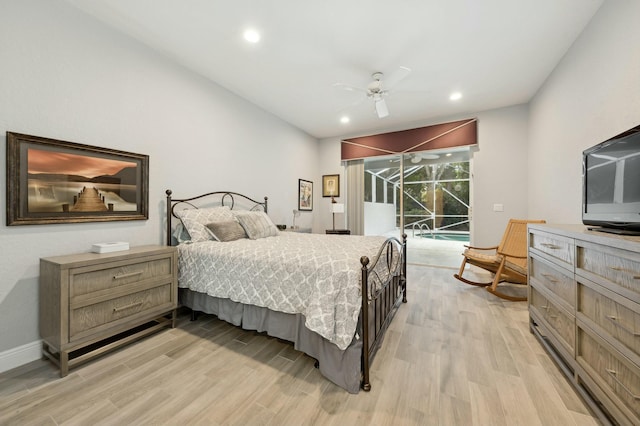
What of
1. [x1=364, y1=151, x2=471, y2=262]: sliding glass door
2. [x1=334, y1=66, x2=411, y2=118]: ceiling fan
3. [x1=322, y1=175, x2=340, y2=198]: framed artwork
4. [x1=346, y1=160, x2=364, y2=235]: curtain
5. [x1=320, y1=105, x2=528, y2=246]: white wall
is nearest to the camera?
[x1=334, y1=66, x2=411, y2=118]: ceiling fan

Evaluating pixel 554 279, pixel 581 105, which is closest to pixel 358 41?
pixel 581 105

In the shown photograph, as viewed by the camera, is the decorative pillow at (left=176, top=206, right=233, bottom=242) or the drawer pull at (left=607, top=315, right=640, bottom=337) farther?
the decorative pillow at (left=176, top=206, right=233, bottom=242)

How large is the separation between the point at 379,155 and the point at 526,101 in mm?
2522

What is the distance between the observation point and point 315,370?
1736 mm

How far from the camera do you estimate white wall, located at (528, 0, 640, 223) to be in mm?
1804

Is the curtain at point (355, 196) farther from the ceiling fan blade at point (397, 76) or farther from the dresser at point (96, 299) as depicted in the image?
the dresser at point (96, 299)

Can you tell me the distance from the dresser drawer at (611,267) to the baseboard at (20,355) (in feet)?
12.3

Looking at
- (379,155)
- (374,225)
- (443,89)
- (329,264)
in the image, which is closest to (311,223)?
(374,225)

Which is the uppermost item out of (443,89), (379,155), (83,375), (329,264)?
(443,89)

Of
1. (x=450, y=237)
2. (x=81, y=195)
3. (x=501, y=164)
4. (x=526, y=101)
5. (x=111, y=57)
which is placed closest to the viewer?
(x=81, y=195)

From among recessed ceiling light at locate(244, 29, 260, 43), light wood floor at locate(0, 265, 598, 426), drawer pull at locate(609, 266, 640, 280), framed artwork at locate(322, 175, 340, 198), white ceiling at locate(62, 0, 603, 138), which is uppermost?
white ceiling at locate(62, 0, 603, 138)

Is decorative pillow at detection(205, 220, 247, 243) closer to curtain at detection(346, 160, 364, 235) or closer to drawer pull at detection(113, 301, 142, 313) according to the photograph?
drawer pull at detection(113, 301, 142, 313)

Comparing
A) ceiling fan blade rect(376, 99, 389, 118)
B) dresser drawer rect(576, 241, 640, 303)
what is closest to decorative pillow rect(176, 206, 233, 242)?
ceiling fan blade rect(376, 99, 389, 118)

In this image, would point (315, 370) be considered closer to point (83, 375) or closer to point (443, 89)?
point (83, 375)
